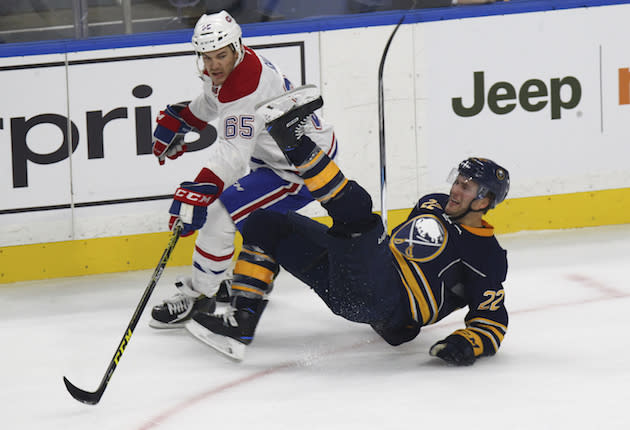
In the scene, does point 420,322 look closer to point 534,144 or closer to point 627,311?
point 627,311

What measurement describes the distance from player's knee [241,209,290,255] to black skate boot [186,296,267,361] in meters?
0.17

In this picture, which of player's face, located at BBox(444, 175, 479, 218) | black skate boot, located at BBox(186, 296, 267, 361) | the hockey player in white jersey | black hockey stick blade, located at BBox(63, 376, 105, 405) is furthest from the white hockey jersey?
black hockey stick blade, located at BBox(63, 376, 105, 405)

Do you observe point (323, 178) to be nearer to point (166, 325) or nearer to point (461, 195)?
point (461, 195)

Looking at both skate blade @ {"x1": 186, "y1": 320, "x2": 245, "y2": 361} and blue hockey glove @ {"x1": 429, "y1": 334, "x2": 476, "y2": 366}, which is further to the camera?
skate blade @ {"x1": 186, "y1": 320, "x2": 245, "y2": 361}

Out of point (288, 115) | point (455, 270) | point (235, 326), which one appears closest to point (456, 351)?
point (455, 270)

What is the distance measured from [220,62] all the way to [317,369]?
3.35ft

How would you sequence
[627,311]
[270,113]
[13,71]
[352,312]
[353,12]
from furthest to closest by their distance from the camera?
1. [353,12]
2. [13,71]
3. [627,311]
4. [352,312]
5. [270,113]

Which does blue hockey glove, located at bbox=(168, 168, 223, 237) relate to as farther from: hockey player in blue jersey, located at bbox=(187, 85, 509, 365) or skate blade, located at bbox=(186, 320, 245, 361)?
skate blade, located at bbox=(186, 320, 245, 361)

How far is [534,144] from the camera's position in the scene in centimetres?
471

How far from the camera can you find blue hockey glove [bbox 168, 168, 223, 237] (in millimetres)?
3121

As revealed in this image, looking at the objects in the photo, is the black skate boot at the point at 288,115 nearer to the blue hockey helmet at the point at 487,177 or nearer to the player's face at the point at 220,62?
the blue hockey helmet at the point at 487,177

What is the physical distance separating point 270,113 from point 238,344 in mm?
814

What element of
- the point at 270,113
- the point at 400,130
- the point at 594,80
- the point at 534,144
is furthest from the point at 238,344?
the point at 594,80

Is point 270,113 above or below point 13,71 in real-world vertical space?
below
